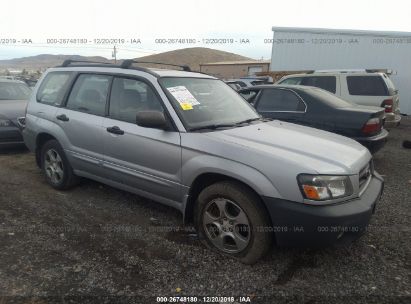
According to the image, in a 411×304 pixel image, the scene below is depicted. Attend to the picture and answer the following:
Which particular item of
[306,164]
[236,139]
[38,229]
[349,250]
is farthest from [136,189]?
[349,250]

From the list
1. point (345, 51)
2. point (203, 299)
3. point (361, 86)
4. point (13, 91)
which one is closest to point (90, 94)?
point (203, 299)

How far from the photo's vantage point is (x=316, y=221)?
2.59m

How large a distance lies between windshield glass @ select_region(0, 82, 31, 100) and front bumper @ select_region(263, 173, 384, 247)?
23.2ft

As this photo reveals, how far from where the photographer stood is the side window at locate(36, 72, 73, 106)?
4.58m

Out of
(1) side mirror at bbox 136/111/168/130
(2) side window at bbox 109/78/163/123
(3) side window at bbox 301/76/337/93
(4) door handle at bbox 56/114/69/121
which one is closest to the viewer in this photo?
(1) side mirror at bbox 136/111/168/130

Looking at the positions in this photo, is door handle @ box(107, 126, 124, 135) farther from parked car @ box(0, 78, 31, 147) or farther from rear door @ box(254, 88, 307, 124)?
parked car @ box(0, 78, 31, 147)

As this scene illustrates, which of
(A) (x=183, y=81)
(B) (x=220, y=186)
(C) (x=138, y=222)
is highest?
(A) (x=183, y=81)

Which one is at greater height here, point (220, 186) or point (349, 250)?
point (220, 186)

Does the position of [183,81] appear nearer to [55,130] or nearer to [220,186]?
[220,186]

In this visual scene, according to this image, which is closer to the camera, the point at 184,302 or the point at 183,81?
the point at 184,302

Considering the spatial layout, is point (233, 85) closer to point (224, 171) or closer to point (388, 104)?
point (388, 104)

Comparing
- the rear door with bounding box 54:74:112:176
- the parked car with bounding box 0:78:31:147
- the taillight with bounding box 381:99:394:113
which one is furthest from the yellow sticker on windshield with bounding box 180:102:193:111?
the taillight with bounding box 381:99:394:113

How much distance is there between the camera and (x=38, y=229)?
3.65m

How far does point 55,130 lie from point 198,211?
2.49m
